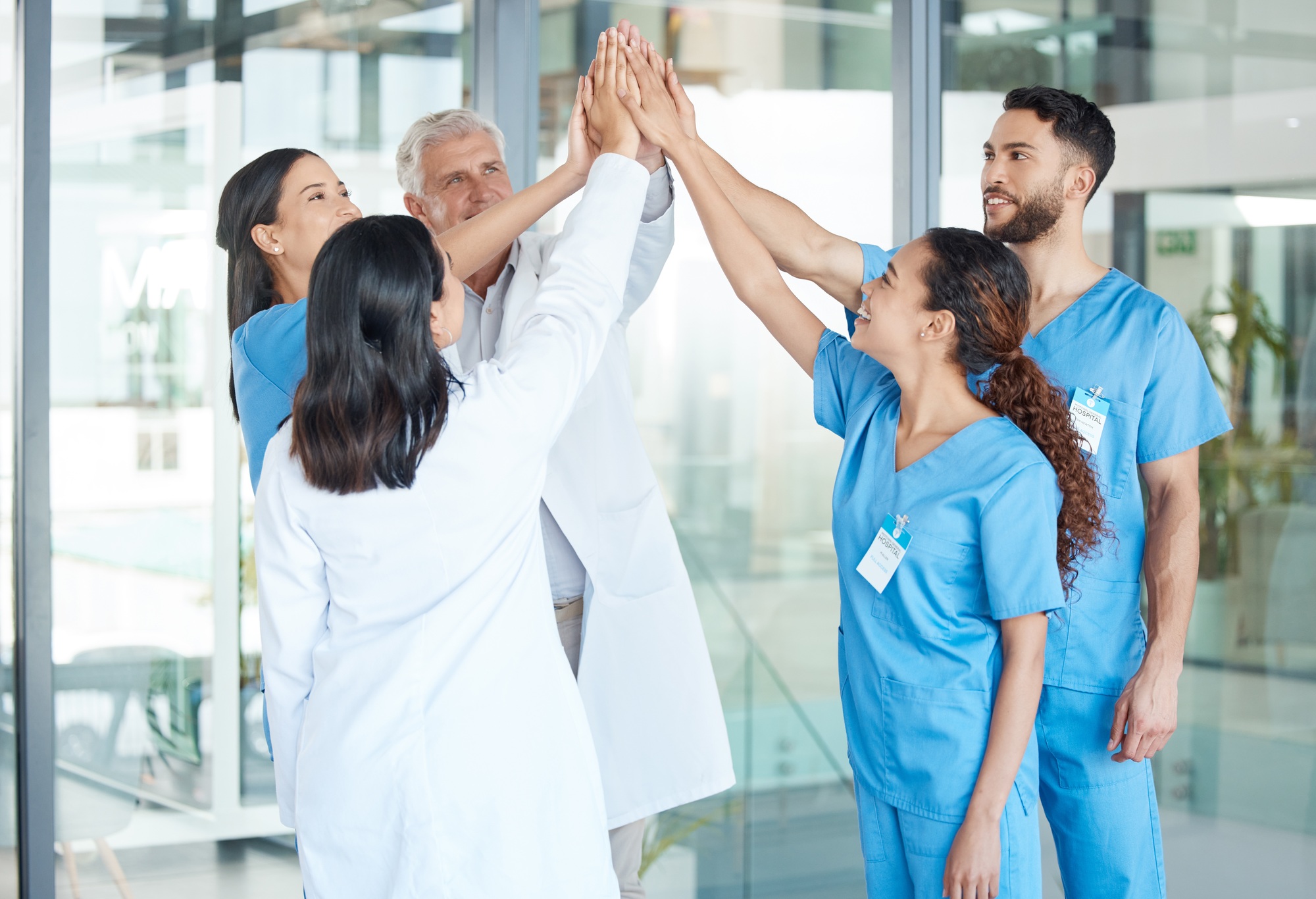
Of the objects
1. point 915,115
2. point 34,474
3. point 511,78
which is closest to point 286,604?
point 34,474

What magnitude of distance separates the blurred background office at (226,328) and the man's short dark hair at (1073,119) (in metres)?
0.68

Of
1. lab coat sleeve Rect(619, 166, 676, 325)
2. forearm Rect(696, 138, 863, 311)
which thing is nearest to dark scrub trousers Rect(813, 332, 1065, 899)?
forearm Rect(696, 138, 863, 311)

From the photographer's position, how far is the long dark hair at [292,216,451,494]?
121cm

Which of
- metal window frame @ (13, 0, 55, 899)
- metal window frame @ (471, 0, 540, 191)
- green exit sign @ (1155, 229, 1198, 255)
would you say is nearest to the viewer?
metal window frame @ (13, 0, 55, 899)

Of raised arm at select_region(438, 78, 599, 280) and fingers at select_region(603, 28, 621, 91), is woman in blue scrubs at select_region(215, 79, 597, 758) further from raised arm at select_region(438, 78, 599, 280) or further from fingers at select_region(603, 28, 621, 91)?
fingers at select_region(603, 28, 621, 91)

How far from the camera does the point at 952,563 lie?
4.74ft

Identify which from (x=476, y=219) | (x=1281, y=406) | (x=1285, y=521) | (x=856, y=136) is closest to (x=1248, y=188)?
(x=1281, y=406)

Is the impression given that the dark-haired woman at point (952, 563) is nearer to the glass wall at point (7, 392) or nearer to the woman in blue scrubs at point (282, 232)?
the woman in blue scrubs at point (282, 232)

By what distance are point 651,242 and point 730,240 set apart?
157mm

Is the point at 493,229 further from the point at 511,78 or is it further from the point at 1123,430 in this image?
the point at 511,78

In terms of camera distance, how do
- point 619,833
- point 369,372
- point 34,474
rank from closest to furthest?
A: point 369,372 < point 619,833 < point 34,474

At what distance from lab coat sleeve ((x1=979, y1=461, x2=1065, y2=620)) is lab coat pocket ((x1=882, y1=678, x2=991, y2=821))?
0.13 metres

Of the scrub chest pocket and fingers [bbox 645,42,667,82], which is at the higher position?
fingers [bbox 645,42,667,82]

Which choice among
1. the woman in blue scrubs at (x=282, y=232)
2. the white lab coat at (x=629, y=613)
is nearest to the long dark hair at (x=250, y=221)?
the woman in blue scrubs at (x=282, y=232)
